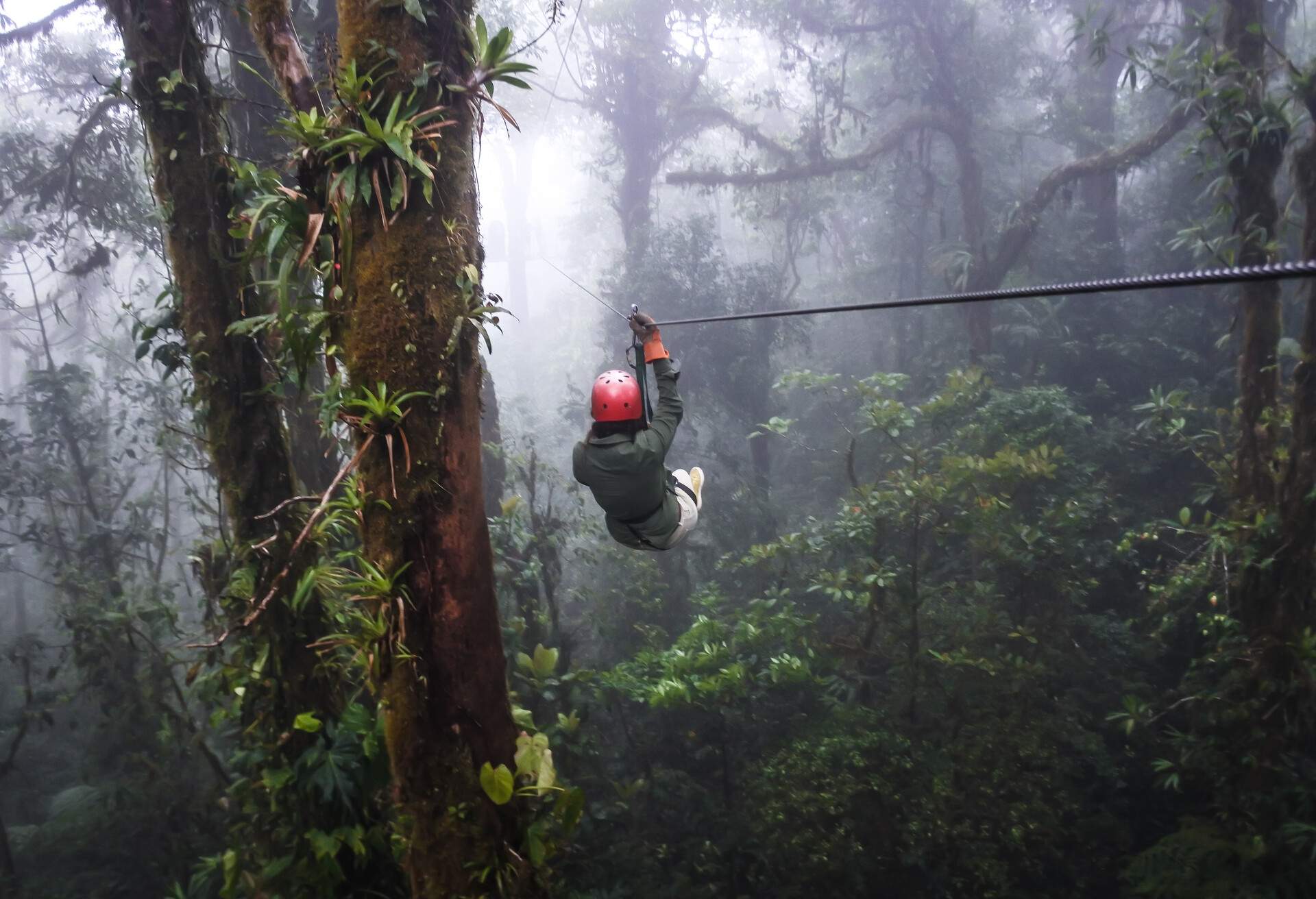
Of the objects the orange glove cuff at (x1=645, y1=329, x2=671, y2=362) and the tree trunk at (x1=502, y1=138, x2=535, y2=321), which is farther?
the tree trunk at (x1=502, y1=138, x2=535, y2=321)

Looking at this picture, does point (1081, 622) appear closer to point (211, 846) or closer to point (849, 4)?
point (211, 846)

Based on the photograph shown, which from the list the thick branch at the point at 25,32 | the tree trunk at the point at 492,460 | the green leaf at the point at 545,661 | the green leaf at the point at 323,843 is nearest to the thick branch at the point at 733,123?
the tree trunk at the point at 492,460

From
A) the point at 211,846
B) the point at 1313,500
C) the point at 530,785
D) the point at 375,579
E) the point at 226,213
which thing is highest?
the point at 226,213

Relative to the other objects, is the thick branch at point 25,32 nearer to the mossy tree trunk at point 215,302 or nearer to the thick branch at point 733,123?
the mossy tree trunk at point 215,302

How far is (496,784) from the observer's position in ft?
7.19

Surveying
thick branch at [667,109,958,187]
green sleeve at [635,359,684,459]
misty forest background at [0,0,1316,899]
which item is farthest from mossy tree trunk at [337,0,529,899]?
thick branch at [667,109,958,187]

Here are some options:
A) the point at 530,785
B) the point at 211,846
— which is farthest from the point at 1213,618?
the point at 211,846

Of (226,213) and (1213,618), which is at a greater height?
(226,213)

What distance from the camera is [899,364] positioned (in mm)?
12125

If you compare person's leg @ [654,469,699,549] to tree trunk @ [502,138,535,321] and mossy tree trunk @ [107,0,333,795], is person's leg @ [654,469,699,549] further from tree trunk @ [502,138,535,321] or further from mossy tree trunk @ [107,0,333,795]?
tree trunk @ [502,138,535,321]

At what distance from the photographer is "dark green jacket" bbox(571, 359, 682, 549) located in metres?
2.76

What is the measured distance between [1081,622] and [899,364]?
6.34 meters

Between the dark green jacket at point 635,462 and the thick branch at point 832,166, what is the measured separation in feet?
33.5

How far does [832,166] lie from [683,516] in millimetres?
10102
